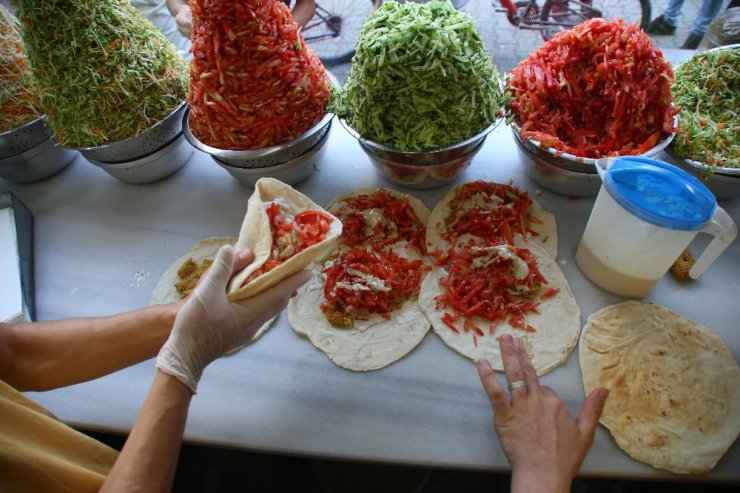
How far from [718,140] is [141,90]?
3.18 meters

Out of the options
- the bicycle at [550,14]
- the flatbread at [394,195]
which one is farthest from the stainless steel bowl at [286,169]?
the bicycle at [550,14]

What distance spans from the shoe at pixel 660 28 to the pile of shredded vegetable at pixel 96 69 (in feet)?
18.9

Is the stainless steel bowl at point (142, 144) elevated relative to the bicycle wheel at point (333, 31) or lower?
elevated

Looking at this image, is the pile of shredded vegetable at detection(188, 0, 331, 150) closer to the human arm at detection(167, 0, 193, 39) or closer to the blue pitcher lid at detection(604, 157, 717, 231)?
the human arm at detection(167, 0, 193, 39)

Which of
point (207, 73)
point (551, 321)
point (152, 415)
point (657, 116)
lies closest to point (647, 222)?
point (551, 321)

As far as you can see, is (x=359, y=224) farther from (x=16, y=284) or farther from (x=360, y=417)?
(x=16, y=284)

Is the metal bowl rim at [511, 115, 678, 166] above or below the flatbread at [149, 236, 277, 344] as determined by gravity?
above

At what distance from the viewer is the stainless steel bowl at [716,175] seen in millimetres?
2283

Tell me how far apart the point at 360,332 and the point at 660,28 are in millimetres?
5877

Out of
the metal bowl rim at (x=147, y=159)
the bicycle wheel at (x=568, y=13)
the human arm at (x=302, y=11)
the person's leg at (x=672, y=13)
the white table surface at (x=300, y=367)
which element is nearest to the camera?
the white table surface at (x=300, y=367)

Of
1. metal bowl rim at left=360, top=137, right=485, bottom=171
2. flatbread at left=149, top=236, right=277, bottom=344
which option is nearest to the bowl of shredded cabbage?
metal bowl rim at left=360, top=137, right=485, bottom=171

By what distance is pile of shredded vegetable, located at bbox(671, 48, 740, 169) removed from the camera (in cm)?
233

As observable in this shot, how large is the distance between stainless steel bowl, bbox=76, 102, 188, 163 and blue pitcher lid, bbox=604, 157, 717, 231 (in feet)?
7.96

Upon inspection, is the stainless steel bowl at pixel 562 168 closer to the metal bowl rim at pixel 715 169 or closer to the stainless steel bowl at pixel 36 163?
the metal bowl rim at pixel 715 169
